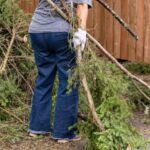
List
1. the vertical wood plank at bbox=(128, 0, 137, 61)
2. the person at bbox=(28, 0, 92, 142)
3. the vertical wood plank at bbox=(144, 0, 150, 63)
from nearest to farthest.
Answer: the person at bbox=(28, 0, 92, 142) → the vertical wood plank at bbox=(144, 0, 150, 63) → the vertical wood plank at bbox=(128, 0, 137, 61)

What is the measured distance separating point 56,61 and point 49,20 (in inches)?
17.5

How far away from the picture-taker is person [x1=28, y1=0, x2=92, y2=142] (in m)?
5.26

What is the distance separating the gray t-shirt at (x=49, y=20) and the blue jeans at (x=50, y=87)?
0.17 feet

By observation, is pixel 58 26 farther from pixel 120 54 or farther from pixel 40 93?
pixel 120 54

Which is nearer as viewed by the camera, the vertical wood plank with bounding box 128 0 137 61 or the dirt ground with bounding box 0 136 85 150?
the dirt ground with bounding box 0 136 85 150

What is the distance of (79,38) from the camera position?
16.9 feet

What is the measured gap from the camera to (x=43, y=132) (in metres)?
5.75

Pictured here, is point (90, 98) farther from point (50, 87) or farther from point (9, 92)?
point (9, 92)

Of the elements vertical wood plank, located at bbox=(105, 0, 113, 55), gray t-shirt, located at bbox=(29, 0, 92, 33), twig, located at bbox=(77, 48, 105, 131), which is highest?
gray t-shirt, located at bbox=(29, 0, 92, 33)

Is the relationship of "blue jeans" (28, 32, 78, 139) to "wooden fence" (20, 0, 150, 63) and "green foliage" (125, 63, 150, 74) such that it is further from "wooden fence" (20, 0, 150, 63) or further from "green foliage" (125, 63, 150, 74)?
"green foliage" (125, 63, 150, 74)

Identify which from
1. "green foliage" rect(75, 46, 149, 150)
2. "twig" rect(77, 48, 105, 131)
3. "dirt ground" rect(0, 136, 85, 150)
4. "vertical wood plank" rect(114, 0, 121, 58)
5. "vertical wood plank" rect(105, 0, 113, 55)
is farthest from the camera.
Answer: "vertical wood plank" rect(105, 0, 113, 55)

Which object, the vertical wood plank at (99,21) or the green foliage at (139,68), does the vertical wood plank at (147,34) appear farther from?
the vertical wood plank at (99,21)

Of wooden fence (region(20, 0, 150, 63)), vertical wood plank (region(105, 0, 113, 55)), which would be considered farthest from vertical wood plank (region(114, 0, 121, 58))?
vertical wood plank (region(105, 0, 113, 55))

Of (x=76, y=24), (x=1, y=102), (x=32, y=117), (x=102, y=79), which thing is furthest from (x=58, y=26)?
(x=1, y=102)
